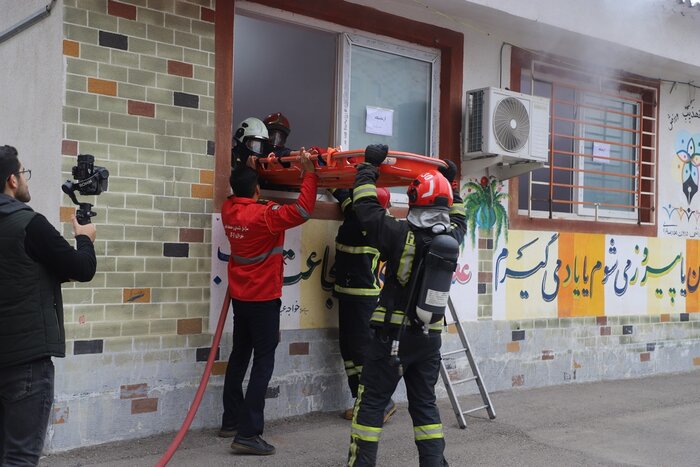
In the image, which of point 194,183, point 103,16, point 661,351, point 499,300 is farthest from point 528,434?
point 103,16

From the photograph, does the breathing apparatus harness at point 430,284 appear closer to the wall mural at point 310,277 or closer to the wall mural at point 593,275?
the wall mural at point 310,277

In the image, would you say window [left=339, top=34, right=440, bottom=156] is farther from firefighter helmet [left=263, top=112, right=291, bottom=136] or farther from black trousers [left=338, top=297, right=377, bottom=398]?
black trousers [left=338, top=297, right=377, bottom=398]

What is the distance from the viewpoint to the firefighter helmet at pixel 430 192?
14.7ft

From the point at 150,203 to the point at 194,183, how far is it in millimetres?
392

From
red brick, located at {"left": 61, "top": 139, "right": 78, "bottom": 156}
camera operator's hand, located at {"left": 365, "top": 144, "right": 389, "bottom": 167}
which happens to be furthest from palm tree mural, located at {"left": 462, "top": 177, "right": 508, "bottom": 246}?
red brick, located at {"left": 61, "top": 139, "right": 78, "bottom": 156}

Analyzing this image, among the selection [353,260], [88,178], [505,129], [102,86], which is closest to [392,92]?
[505,129]

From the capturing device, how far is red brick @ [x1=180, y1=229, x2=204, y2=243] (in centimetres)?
573

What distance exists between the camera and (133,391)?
5.45 meters

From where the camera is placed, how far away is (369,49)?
23.3ft

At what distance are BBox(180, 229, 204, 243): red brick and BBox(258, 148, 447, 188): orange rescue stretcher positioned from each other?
0.77 metres

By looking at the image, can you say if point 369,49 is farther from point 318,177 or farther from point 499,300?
point 499,300

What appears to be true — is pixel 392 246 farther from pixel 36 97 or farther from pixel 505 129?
pixel 505 129

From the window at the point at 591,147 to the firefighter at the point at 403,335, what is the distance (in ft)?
12.0

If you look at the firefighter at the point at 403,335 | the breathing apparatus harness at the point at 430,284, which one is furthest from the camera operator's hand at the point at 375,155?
the breathing apparatus harness at the point at 430,284
